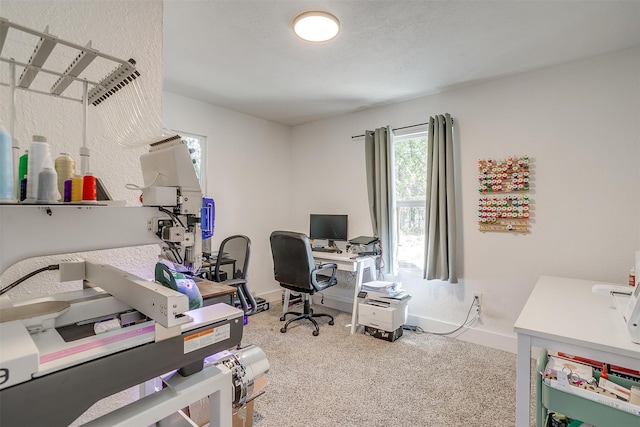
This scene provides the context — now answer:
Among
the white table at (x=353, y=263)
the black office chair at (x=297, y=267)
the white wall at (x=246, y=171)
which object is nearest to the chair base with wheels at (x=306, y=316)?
the black office chair at (x=297, y=267)

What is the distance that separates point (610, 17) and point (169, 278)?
9.09 feet

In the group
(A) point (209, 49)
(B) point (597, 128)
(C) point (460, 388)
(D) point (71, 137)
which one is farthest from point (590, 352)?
(A) point (209, 49)

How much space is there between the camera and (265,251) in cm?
403

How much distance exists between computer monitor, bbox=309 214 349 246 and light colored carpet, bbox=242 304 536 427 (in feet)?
3.60

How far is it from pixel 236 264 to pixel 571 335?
2.41m

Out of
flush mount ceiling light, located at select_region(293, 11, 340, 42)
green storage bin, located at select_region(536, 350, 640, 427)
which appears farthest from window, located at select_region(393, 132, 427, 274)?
green storage bin, located at select_region(536, 350, 640, 427)

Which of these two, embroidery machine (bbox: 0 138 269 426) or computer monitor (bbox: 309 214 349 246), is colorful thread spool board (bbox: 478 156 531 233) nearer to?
computer monitor (bbox: 309 214 349 246)

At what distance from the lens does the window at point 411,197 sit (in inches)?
127

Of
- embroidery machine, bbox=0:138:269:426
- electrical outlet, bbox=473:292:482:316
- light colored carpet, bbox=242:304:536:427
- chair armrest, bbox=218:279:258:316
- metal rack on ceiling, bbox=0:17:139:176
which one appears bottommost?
light colored carpet, bbox=242:304:536:427

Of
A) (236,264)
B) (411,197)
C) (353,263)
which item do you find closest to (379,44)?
(411,197)

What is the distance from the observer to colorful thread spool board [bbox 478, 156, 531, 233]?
255cm

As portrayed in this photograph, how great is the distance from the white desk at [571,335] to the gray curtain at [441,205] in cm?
128

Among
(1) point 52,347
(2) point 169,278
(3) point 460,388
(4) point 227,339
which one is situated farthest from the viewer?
(3) point 460,388

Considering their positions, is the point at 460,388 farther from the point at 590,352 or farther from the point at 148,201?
the point at 148,201
